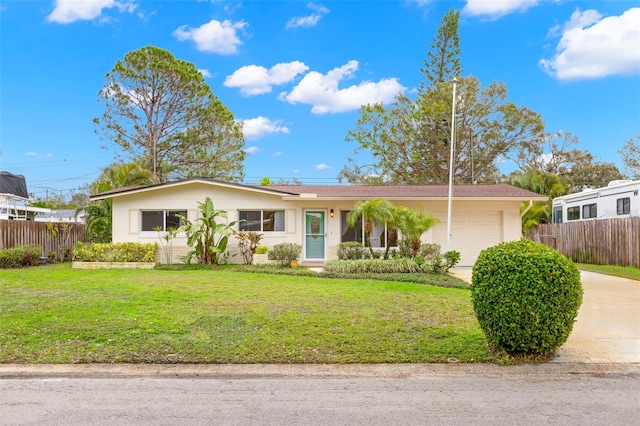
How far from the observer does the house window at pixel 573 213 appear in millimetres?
20814

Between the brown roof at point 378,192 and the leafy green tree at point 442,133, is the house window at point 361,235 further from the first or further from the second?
the leafy green tree at point 442,133

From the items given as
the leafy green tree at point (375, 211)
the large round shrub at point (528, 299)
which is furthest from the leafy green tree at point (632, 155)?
the large round shrub at point (528, 299)

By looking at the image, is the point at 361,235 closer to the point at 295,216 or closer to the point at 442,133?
the point at 295,216

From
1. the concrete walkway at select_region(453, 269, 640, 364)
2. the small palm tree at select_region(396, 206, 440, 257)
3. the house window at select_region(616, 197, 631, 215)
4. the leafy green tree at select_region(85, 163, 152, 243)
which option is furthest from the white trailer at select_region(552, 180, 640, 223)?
the leafy green tree at select_region(85, 163, 152, 243)

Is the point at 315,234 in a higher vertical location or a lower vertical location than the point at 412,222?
lower

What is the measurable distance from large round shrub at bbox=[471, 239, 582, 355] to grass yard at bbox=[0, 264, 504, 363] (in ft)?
1.37

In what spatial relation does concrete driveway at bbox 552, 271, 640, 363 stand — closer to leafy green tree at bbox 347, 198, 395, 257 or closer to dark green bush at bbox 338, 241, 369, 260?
leafy green tree at bbox 347, 198, 395, 257

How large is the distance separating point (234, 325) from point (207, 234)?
10016 millimetres

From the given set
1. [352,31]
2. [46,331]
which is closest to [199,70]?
[352,31]

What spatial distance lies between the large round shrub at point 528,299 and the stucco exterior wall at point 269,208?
481 inches

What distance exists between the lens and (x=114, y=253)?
1638cm

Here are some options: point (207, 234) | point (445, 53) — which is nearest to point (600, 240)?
point (207, 234)

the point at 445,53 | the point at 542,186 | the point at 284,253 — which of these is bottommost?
the point at 284,253

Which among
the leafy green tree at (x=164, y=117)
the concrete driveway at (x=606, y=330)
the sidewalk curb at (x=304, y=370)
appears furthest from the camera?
the leafy green tree at (x=164, y=117)
